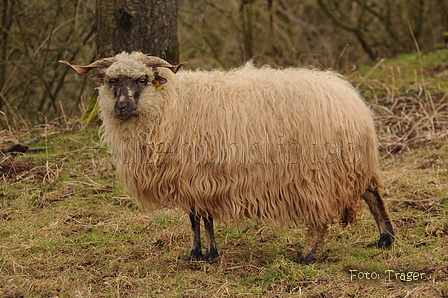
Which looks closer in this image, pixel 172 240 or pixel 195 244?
pixel 195 244

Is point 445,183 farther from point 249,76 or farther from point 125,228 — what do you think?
point 125,228

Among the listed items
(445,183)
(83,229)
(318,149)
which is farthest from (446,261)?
(83,229)

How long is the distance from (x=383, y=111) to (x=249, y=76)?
418cm

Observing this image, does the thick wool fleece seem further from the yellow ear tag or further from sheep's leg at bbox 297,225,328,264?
sheep's leg at bbox 297,225,328,264

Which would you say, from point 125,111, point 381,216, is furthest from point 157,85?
point 381,216

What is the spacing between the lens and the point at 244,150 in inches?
157

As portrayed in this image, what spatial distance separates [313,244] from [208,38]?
7620 millimetres

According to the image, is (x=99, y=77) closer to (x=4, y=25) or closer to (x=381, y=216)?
(x=381, y=216)

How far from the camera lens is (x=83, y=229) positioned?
4.94 m

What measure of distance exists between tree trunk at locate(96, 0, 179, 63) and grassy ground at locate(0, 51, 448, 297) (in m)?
1.37

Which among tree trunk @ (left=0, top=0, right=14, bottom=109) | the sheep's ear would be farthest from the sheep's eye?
tree trunk @ (left=0, top=0, right=14, bottom=109)

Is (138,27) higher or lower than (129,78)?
higher

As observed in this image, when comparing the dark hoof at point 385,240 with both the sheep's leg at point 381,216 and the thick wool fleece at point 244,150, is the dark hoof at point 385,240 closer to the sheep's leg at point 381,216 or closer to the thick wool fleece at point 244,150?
the sheep's leg at point 381,216

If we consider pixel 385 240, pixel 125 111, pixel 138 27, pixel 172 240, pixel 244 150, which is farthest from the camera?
pixel 138 27
